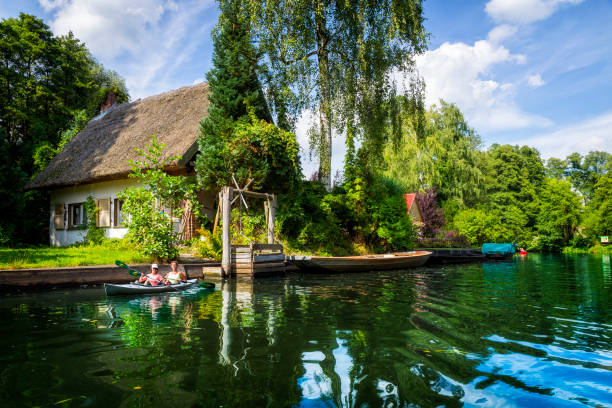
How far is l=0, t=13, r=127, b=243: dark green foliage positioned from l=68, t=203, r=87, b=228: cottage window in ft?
8.30

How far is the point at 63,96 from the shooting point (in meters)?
30.4

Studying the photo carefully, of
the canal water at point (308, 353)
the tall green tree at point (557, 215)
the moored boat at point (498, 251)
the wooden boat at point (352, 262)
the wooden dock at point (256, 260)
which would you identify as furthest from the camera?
the tall green tree at point (557, 215)

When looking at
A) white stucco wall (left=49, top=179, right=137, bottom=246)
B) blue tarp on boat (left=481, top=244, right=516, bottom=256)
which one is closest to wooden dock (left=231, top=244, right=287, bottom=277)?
white stucco wall (left=49, top=179, right=137, bottom=246)

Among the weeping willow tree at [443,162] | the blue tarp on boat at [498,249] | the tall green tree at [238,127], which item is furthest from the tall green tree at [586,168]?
the tall green tree at [238,127]

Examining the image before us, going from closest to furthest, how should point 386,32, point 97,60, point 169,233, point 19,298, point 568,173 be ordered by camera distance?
point 19,298 → point 169,233 → point 386,32 → point 97,60 → point 568,173

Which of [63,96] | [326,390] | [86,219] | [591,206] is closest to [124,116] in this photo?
[86,219]

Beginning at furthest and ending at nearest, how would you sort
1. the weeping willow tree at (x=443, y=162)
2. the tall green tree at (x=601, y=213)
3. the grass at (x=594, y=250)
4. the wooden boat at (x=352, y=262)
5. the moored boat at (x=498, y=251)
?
the tall green tree at (x=601, y=213) → the grass at (x=594, y=250) → the weeping willow tree at (x=443, y=162) → the moored boat at (x=498, y=251) → the wooden boat at (x=352, y=262)

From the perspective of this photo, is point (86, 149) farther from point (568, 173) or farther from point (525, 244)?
point (568, 173)

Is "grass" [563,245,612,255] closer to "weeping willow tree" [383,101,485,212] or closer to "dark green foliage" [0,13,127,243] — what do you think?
"weeping willow tree" [383,101,485,212]

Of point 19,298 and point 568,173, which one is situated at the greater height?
point 568,173

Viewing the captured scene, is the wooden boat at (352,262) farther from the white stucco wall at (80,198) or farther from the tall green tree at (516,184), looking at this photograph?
the tall green tree at (516,184)

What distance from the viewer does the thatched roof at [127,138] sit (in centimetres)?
1695

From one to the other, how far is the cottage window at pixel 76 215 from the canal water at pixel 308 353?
12.8 meters

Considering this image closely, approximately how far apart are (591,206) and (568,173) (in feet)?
55.1
